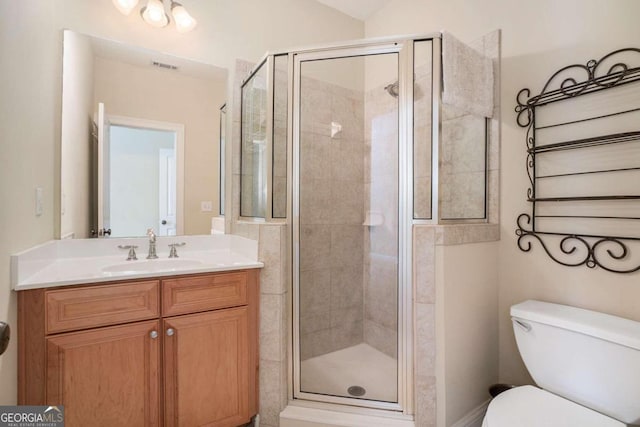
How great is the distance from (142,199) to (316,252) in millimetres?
1079

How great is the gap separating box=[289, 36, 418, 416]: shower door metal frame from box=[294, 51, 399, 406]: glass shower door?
0.05ft

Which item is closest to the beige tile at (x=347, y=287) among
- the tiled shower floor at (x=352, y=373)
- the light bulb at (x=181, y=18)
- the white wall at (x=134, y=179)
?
the tiled shower floor at (x=352, y=373)

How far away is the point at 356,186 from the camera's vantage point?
2049 mm

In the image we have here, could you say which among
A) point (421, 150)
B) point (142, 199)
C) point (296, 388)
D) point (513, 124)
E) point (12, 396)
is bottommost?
point (296, 388)

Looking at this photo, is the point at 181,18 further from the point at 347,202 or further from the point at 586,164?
the point at 586,164

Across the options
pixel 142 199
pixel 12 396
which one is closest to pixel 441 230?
pixel 142 199

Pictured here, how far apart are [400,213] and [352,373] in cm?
111

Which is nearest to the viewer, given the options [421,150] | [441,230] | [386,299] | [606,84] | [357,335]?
[606,84]

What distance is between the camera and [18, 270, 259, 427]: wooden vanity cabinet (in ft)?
3.68

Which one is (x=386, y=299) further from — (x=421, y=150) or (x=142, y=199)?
(x=142, y=199)

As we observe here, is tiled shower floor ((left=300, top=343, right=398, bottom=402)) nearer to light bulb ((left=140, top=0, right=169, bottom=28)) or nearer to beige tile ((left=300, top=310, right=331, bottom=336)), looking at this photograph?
beige tile ((left=300, top=310, right=331, bottom=336))

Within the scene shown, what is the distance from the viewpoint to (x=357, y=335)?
2.16m

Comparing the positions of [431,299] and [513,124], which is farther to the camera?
[513,124]

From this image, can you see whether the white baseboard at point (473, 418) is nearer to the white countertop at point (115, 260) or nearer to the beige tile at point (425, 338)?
the beige tile at point (425, 338)
